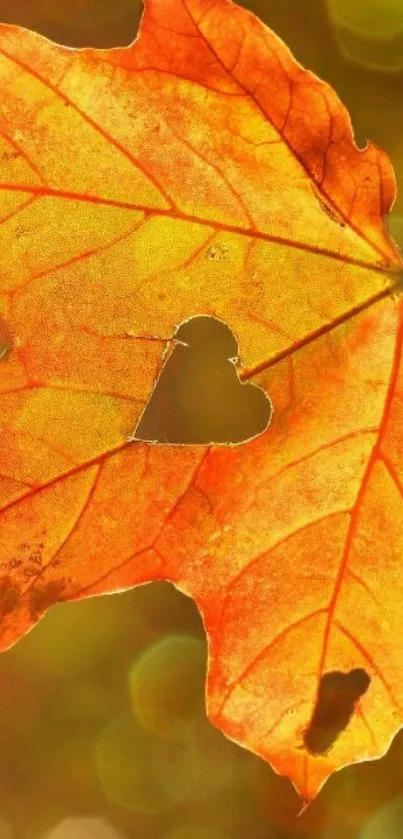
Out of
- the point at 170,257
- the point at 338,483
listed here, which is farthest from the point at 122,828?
the point at 170,257

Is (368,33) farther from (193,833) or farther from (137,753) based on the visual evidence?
(193,833)

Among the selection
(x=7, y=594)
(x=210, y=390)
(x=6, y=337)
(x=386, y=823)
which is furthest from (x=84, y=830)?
(x=6, y=337)

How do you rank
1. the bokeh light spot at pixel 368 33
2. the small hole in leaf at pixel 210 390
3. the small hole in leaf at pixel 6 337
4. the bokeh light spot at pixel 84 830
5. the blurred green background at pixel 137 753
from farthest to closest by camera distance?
the bokeh light spot at pixel 84 830, the blurred green background at pixel 137 753, the bokeh light spot at pixel 368 33, the small hole in leaf at pixel 210 390, the small hole in leaf at pixel 6 337

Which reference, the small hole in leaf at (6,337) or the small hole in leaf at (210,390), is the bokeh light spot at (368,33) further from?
the small hole in leaf at (6,337)

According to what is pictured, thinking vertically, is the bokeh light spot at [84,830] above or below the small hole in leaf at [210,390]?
below

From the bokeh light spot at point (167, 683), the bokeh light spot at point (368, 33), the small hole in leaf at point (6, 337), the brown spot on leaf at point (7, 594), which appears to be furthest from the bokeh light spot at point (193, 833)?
the bokeh light spot at point (368, 33)

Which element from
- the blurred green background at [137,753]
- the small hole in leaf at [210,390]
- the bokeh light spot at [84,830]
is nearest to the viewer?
the small hole in leaf at [210,390]

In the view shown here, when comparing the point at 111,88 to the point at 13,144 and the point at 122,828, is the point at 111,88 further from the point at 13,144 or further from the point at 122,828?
the point at 122,828
